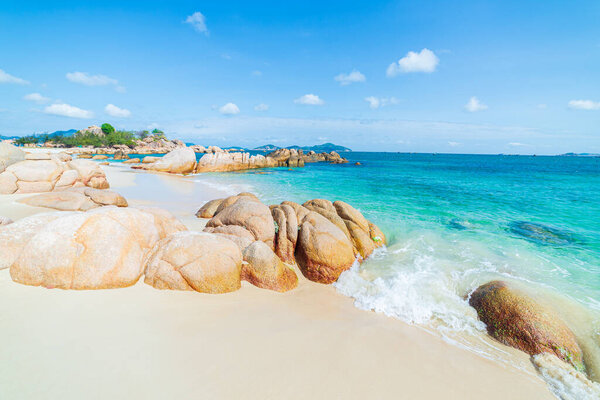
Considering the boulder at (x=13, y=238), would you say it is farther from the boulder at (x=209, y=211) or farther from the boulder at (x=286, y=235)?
the boulder at (x=286, y=235)

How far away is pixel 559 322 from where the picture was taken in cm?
462

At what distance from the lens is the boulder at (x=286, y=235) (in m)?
6.82

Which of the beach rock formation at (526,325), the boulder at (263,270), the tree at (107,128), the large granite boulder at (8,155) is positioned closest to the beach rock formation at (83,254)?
the boulder at (263,270)

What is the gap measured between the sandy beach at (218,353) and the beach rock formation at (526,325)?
0.34 metres

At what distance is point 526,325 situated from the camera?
453 cm

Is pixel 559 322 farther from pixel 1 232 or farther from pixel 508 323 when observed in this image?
pixel 1 232

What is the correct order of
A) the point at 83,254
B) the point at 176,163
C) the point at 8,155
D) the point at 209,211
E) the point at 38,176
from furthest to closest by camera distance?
the point at 176,163 < the point at 8,155 < the point at 38,176 < the point at 209,211 < the point at 83,254

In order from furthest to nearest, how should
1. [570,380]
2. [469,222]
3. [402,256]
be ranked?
1. [469,222]
2. [402,256]
3. [570,380]

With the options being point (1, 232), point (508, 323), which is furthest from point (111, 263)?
point (508, 323)

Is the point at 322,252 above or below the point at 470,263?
above

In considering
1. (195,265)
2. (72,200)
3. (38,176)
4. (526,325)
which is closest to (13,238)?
(195,265)

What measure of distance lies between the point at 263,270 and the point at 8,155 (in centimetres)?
1646

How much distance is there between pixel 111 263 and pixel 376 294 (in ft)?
19.1

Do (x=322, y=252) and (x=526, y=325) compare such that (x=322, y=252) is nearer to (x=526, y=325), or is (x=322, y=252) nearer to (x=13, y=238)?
(x=526, y=325)
